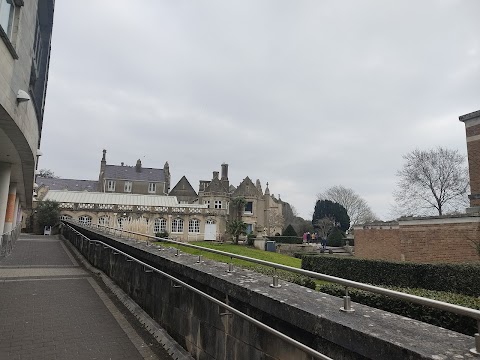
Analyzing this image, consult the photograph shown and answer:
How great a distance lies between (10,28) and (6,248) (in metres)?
9.72

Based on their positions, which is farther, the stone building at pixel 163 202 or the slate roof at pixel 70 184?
the slate roof at pixel 70 184

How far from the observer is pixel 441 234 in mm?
14516

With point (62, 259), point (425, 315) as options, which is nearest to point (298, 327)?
point (425, 315)

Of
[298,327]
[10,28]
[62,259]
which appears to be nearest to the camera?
[298,327]

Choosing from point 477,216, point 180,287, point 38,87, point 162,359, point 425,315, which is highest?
point 38,87

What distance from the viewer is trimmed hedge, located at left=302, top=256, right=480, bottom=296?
9906 millimetres

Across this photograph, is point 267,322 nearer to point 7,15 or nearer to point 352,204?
point 7,15

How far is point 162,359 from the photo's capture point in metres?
4.01

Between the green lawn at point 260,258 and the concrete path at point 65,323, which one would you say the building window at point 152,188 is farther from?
the concrete path at point 65,323

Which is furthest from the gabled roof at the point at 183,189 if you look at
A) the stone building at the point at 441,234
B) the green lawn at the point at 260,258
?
the stone building at the point at 441,234

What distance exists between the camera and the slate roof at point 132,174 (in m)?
57.2

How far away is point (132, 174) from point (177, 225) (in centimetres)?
1986

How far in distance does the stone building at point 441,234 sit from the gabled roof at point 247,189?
105 feet

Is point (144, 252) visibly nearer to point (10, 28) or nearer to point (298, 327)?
point (298, 327)
